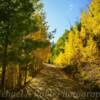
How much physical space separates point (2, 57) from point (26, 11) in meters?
3.30

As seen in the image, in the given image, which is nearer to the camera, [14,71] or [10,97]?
[10,97]

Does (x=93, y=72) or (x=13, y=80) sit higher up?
(x=93, y=72)

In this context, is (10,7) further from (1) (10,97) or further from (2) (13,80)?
(2) (13,80)

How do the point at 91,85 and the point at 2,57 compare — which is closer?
the point at 2,57

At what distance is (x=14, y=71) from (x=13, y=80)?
1.10m

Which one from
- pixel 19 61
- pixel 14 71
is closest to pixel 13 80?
pixel 14 71

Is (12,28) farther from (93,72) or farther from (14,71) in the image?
(14,71)

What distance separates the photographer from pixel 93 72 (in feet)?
47.4

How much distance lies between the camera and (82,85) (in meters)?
21.4

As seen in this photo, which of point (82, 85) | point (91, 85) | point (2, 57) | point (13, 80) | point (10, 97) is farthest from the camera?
point (13, 80)

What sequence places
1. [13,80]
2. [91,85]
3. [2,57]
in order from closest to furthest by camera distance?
[2,57] < [91,85] < [13,80]

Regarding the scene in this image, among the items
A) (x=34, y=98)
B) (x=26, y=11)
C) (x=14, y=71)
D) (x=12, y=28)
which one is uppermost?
(x=26, y=11)

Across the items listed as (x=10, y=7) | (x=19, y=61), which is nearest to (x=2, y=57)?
(x=19, y=61)

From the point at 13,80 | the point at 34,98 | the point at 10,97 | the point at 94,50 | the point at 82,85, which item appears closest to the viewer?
the point at 10,97
